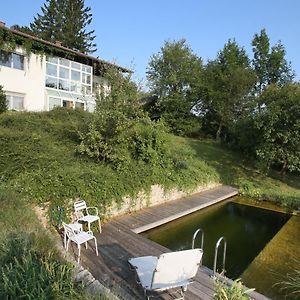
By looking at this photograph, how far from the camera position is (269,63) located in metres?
32.6

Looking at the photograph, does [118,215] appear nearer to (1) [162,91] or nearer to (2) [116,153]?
(2) [116,153]

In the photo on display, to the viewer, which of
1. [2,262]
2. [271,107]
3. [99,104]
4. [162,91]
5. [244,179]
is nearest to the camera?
[2,262]

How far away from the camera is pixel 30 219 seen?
19.1ft

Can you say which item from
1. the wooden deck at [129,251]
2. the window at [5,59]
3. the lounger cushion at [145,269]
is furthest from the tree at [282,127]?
the window at [5,59]

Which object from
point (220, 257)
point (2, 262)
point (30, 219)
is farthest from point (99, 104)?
point (2, 262)

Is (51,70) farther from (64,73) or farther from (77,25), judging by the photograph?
(77,25)

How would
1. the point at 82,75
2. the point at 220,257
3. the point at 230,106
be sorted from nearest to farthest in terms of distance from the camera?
1. the point at 220,257
2. the point at 82,75
3. the point at 230,106

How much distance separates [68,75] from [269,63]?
23.3 metres

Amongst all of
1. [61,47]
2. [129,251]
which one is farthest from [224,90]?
[129,251]

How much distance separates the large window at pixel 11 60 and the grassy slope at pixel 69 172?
6.56 m

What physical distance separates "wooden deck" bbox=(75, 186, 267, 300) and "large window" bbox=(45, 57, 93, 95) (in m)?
13.6

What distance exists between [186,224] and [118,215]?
2.47 meters

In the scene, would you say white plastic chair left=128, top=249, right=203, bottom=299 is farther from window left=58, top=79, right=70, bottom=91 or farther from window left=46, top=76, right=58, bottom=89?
window left=58, top=79, right=70, bottom=91

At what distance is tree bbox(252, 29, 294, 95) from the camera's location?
1270 inches
